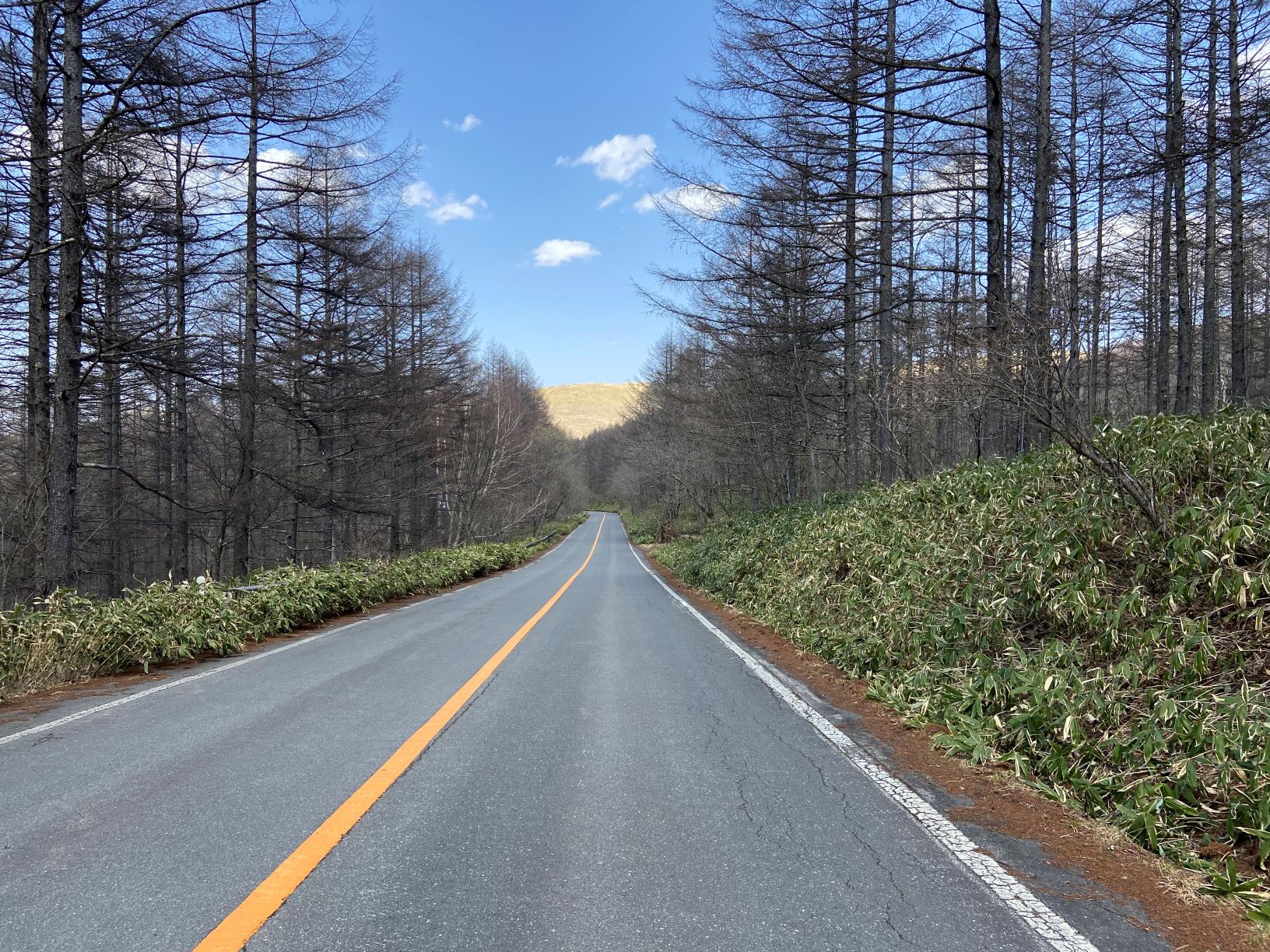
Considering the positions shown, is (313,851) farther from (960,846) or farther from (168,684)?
(168,684)

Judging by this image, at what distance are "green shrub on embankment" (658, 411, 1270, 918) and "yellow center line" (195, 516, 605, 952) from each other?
341cm

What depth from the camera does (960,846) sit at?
3.04m

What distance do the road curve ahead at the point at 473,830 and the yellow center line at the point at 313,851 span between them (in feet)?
0.04

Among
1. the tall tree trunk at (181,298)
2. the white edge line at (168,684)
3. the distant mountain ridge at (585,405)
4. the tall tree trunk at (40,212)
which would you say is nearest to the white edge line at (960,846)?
the white edge line at (168,684)

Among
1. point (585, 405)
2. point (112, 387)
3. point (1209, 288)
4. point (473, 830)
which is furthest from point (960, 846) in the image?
point (585, 405)

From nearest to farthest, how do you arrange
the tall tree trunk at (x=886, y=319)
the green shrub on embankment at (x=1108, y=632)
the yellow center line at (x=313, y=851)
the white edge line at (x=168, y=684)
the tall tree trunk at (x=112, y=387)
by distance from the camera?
the yellow center line at (x=313, y=851), the green shrub on embankment at (x=1108, y=632), the white edge line at (x=168, y=684), the tall tree trunk at (x=112, y=387), the tall tree trunk at (x=886, y=319)

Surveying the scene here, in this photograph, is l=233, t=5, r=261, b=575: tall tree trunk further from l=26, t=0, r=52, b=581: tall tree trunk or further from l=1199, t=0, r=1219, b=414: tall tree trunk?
l=1199, t=0, r=1219, b=414: tall tree trunk

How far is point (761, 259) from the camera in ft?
41.7

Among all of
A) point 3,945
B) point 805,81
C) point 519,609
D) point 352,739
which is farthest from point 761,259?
point 3,945

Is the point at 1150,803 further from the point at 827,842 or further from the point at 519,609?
the point at 519,609

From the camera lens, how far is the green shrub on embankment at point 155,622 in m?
6.37

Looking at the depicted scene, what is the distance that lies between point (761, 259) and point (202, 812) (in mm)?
11897

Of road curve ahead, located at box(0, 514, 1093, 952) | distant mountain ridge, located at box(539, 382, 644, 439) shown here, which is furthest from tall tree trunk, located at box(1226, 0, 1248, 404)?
distant mountain ridge, located at box(539, 382, 644, 439)

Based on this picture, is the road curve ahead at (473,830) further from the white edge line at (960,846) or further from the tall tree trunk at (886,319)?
the tall tree trunk at (886,319)
